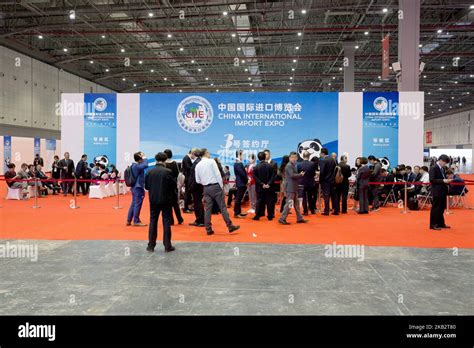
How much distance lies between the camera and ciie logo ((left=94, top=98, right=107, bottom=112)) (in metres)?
15.5

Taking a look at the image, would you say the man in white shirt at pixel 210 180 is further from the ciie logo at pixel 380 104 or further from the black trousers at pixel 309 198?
the ciie logo at pixel 380 104

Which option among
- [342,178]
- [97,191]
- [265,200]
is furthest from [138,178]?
[97,191]

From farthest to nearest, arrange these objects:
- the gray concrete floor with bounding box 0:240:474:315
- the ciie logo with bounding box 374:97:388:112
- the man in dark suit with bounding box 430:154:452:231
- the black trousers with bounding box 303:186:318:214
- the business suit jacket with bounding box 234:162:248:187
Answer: the ciie logo with bounding box 374:97:388:112, the black trousers with bounding box 303:186:318:214, the business suit jacket with bounding box 234:162:248:187, the man in dark suit with bounding box 430:154:452:231, the gray concrete floor with bounding box 0:240:474:315

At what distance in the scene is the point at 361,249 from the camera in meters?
6.51

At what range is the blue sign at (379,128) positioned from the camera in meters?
14.2

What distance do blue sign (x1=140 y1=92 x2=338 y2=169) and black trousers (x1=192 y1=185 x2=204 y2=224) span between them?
6513 millimetres

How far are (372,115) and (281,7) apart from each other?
615cm

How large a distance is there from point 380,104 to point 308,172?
226 inches

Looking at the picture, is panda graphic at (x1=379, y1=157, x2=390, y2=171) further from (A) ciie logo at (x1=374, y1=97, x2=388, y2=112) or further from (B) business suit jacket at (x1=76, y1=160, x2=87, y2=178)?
(B) business suit jacket at (x1=76, y1=160, x2=87, y2=178)

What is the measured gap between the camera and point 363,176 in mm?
10656

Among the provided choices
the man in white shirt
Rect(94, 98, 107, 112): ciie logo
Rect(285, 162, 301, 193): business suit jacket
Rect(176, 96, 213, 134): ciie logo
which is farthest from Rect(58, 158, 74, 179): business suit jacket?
Rect(285, 162, 301, 193): business suit jacket

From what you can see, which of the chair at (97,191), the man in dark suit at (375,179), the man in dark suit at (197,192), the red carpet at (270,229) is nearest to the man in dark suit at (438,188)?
the red carpet at (270,229)
